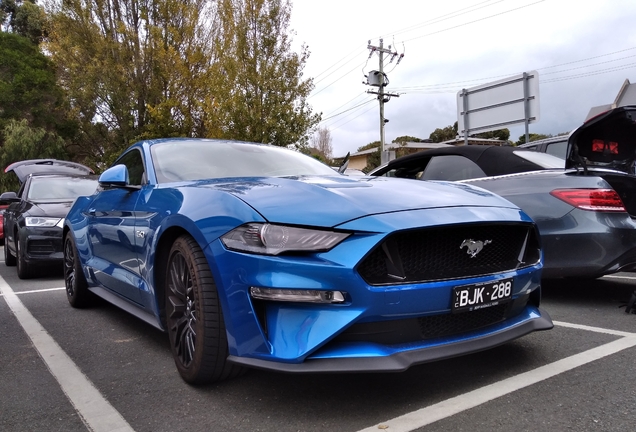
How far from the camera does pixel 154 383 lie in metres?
2.81

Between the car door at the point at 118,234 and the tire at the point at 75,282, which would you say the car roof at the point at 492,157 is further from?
the tire at the point at 75,282

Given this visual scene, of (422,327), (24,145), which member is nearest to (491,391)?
(422,327)

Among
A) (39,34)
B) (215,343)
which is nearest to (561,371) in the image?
(215,343)

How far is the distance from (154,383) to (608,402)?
7.21 ft

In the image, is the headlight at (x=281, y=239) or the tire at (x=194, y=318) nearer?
the headlight at (x=281, y=239)

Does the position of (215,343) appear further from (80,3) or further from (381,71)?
(381,71)

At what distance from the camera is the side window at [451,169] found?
538cm

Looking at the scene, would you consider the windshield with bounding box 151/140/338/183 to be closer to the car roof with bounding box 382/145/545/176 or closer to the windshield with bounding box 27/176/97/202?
the car roof with bounding box 382/145/545/176

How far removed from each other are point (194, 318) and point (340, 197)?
3.13 feet

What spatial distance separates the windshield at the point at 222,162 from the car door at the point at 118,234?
0.69 feet

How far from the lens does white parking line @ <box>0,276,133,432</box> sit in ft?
7.64

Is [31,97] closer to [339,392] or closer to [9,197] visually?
[9,197]

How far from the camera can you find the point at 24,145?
85.0ft

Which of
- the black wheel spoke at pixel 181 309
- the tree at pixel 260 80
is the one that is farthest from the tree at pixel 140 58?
the black wheel spoke at pixel 181 309
